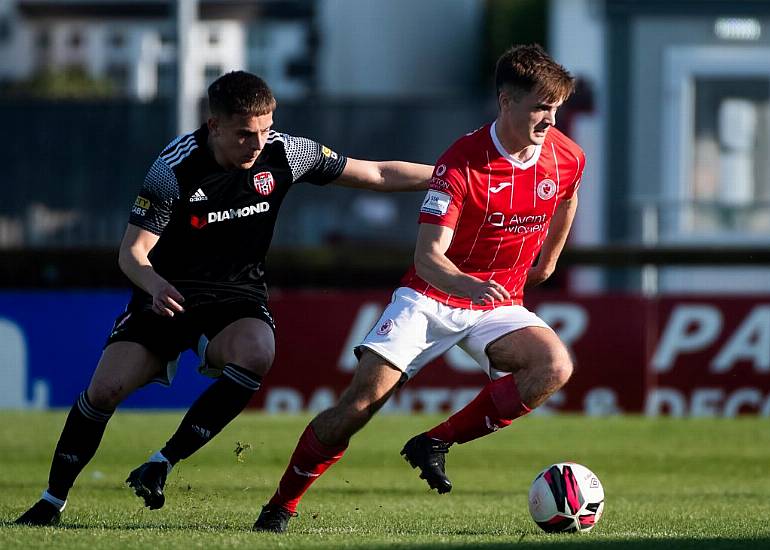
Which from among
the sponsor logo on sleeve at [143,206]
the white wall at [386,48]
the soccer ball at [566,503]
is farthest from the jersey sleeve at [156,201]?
the white wall at [386,48]

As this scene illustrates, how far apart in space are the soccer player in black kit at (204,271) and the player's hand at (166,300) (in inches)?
3.9

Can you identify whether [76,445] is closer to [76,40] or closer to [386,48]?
[386,48]

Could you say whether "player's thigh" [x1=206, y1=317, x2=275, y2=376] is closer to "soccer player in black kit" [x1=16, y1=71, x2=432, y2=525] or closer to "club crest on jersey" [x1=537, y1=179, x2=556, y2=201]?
"soccer player in black kit" [x1=16, y1=71, x2=432, y2=525]

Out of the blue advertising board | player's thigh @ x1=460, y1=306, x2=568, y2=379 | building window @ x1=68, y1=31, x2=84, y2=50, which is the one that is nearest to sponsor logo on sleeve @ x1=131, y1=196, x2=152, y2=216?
player's thigh @ x1=460, y1=306, x2=568, y2=379

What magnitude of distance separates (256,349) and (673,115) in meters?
14.5

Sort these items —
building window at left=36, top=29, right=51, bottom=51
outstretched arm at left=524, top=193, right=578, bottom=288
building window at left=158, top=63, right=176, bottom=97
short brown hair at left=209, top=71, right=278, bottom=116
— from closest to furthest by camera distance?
short brown hair at left=209, top=71, right=278, bottom=116, outstretched arm at left=524, top=193, right=578, bottom=288, building window at left=158, top=63, right=176, bottom=97, building window at left=36, top=29, right=51, bottom=51

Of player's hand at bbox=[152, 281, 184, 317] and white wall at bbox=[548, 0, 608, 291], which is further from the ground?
white wall at bbox=[548, 0, 608, 291]

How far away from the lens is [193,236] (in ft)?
22.5

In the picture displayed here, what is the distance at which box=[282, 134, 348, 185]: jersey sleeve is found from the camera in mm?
7035

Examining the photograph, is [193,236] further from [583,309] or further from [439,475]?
[583,309]

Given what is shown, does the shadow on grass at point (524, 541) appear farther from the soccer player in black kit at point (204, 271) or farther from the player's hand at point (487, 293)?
the player's hand at point (487, 293)

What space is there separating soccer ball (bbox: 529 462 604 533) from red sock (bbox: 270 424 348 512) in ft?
2.97

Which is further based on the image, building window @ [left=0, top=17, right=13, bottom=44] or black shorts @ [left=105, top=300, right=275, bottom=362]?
building window @ [left=0, top=17, right=13, bottom=44]

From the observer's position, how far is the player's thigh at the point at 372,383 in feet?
21.5
